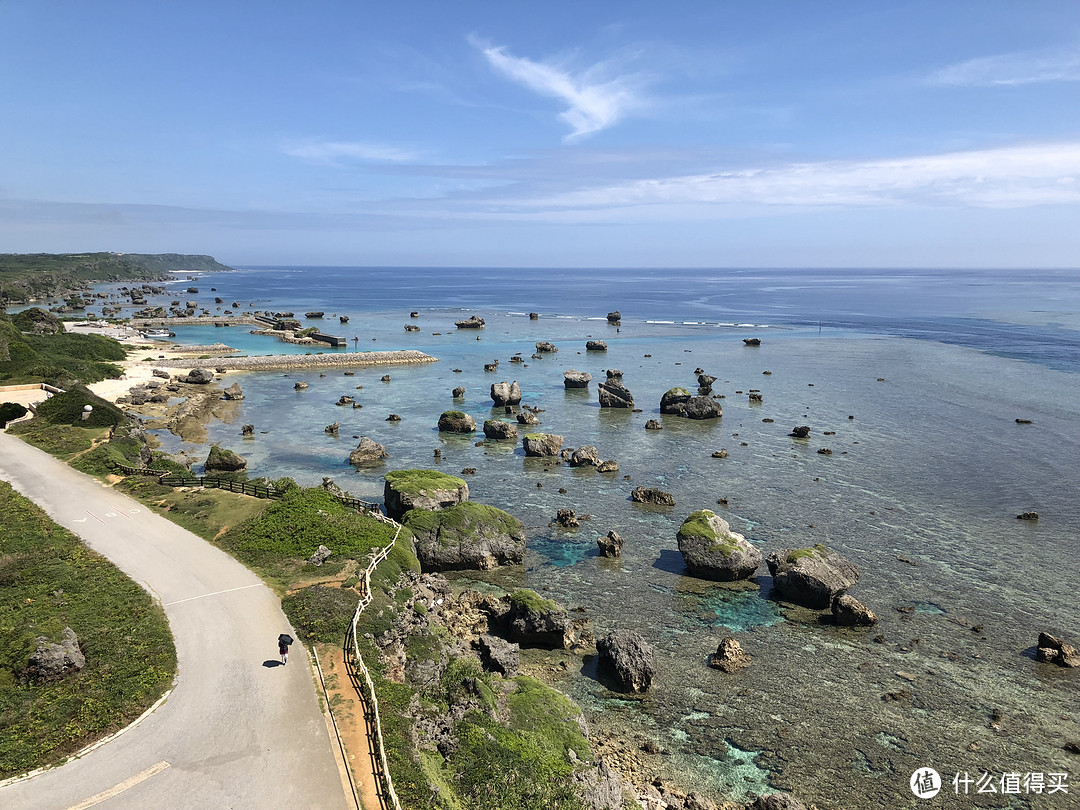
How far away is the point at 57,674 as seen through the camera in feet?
85.8

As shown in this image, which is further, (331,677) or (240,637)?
(240,637)

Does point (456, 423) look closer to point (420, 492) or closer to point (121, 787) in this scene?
point (420, 492)

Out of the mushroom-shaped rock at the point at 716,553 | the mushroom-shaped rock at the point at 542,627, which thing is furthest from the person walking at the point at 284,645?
the mushroom-shaped rock at the point at 716,553

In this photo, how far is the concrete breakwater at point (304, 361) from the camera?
123688mm

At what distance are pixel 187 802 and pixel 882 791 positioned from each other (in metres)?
26.1

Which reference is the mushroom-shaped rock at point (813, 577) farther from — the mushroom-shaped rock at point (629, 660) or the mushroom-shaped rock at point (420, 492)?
the mushroom-shaped rock at point (420, 492)

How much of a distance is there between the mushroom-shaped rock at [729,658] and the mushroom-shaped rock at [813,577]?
7770 millimetres

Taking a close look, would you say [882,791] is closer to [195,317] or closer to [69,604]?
[69,604]

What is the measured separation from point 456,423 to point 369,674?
180 ft

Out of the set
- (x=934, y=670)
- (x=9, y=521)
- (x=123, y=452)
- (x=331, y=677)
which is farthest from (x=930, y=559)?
(x=123, y=452)

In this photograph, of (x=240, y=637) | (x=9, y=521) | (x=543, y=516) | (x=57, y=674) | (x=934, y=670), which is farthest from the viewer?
(x=543, y=516)

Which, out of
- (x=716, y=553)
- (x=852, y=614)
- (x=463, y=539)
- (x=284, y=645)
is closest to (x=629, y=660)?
(x=716, y=553)

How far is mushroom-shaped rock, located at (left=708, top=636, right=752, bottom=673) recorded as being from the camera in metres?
35.3

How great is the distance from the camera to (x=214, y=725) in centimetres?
2409
